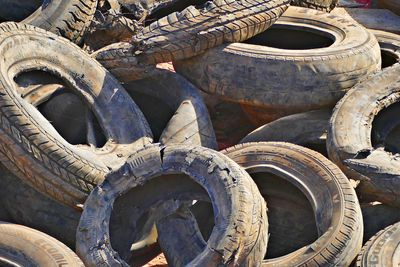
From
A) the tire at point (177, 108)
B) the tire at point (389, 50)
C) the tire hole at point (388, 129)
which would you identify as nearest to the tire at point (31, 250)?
the tire at point (177, 108)

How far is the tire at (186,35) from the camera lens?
5152 mm

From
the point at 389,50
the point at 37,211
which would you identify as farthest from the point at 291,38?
the point at 37,211

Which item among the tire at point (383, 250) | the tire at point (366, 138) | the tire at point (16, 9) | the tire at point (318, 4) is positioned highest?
the tire at point (16, 9)

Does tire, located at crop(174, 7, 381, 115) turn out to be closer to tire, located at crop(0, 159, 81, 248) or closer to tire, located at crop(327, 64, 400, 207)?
tire, located at crop(327, 64, 400, 207)

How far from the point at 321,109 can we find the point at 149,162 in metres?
1.68

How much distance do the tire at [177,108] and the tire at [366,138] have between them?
0.88 m

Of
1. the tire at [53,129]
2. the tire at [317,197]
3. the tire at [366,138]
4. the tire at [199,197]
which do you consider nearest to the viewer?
the tire at [199,197]

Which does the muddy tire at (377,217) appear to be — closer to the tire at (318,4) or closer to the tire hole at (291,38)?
the tire hole at (291,38)

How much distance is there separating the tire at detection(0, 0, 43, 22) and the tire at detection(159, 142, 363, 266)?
2.40 m

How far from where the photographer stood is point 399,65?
5410 mm

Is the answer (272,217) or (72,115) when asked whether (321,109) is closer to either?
(272,217)

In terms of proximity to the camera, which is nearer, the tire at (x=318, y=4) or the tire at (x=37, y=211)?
the tire at (x=37, y=211)

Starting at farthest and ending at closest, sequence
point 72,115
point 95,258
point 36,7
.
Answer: point 36,7
point 72,115
point 95,258

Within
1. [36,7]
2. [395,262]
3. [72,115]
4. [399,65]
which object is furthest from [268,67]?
[36,7]
